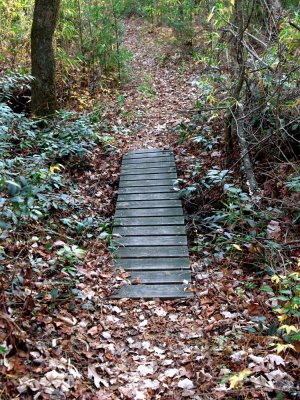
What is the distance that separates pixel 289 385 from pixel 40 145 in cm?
538

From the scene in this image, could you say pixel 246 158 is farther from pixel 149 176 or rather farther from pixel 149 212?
pixel 149 176

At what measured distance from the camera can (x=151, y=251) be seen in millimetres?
5043

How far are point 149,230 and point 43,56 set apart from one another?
4389mm

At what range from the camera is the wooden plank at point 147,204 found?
19.8ft

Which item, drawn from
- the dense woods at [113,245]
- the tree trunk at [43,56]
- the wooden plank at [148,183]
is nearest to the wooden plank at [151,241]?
the dense woods at [113,245]

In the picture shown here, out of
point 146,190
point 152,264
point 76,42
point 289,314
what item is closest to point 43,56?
point 146,190

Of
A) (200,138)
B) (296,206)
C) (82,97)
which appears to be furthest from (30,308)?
(82,97)

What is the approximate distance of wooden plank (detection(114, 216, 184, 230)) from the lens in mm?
5595

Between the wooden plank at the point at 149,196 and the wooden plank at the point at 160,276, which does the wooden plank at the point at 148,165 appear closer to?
the wooden plank at the point at 149,196

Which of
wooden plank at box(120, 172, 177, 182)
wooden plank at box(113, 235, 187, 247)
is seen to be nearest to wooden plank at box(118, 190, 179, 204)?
wooden plank at box(120, 172, 177, 182)

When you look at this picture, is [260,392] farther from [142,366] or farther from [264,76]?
[264,76]

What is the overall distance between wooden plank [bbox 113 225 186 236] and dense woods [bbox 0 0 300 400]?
0.51ft

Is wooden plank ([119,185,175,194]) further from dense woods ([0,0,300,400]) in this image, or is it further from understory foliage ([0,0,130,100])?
understory foliage ([0,0,130,100])

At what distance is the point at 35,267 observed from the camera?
405 cm
